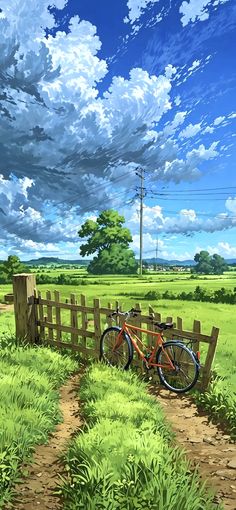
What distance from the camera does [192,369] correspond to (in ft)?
29.7

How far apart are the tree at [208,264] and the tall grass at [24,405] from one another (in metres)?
64.3

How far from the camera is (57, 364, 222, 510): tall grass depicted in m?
4.08

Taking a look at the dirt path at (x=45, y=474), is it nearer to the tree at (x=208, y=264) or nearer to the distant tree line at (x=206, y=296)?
the distant tree line at (x=206, y=296)

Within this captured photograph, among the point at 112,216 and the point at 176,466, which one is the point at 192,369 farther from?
the point at 112,216

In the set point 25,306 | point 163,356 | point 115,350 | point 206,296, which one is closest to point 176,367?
point 163,356

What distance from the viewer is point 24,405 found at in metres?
6.37

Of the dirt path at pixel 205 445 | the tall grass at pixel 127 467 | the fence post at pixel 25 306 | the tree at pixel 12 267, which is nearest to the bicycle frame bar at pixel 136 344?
the dirt path at pixel 205 445

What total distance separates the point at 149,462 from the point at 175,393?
4384 mm

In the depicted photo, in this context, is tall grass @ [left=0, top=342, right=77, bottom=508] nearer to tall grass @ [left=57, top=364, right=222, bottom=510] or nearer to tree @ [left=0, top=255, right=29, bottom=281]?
tall grass @ [left=57, top=364, right=222, bottom=510]

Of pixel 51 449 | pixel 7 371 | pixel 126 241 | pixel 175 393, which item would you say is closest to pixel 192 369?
pixel 175 393

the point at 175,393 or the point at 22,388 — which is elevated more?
the point at 22,388

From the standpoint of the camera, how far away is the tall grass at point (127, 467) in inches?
161

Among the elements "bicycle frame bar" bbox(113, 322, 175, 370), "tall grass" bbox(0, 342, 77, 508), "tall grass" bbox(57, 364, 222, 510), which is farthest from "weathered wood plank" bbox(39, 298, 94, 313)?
"tall grass" bbox(57, 364, 222, 510)

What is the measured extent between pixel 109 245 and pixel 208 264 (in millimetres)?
21419
